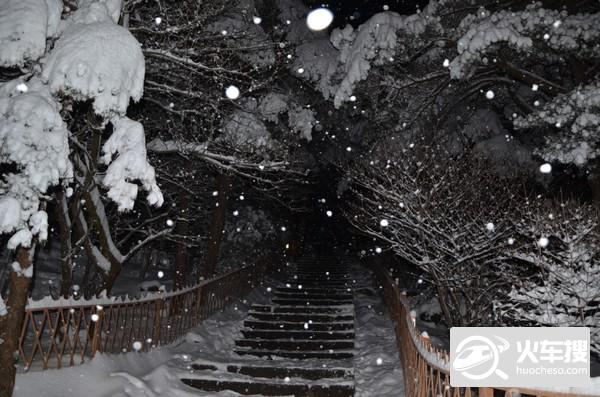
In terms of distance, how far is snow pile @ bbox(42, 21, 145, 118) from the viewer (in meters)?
4.73

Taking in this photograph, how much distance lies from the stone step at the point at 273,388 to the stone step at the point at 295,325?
3.48 meters

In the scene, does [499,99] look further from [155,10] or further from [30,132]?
[30,132]

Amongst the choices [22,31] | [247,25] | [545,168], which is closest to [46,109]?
[22,31]

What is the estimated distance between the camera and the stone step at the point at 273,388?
23.1 feet

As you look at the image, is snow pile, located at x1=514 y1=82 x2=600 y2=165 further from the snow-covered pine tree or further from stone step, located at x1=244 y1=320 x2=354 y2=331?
the snow-covered pine tree

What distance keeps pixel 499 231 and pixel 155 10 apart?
26.7 ft

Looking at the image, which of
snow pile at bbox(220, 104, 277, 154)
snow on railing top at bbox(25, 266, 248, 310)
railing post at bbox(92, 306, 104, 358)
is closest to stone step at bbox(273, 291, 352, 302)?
snow pile at bbox(220, 104, 277, 154)

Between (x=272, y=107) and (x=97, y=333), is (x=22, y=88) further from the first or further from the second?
(x=272, y=107)

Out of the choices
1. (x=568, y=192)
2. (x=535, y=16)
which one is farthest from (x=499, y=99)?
(x=535, y=16)

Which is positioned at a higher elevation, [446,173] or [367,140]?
[367,140]

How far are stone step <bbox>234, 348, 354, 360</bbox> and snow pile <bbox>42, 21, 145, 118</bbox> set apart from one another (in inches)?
228

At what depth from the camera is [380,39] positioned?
32.3ft

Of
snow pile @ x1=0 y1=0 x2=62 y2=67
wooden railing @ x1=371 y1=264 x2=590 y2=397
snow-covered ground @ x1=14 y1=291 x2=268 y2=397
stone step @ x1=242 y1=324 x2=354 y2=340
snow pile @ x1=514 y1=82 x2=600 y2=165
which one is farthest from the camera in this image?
stone step @ x1=242 y1=324 x2=354 y2=340

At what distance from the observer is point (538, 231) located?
22.6ft
